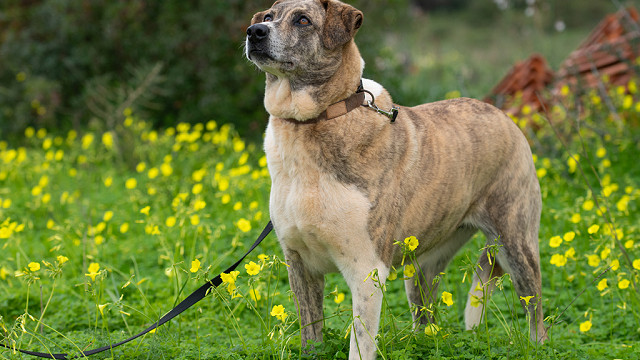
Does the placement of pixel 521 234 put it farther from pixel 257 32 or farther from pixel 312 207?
pixel 257 32

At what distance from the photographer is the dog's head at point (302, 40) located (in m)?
2.83

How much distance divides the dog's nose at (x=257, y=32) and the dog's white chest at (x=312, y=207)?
40cm

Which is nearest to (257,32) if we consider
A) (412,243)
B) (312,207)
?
(312,207)

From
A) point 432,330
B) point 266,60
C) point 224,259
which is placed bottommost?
point 224,259

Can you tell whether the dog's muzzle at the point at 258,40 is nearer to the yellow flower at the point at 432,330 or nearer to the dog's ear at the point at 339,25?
the dog's ear at the point at 339,25

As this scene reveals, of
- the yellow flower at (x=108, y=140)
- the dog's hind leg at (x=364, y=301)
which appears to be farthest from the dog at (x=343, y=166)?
the yellow flower at (x=108, y=140)

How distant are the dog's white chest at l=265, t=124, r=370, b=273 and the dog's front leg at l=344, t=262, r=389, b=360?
0.11m

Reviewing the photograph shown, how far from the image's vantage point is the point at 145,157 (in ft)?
23.2

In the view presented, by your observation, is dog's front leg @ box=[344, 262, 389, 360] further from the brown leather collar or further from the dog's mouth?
the dog's mouth

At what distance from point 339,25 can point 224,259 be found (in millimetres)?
2440

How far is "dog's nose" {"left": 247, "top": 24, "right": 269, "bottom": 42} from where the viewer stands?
2.82 meters

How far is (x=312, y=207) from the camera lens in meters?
2.74

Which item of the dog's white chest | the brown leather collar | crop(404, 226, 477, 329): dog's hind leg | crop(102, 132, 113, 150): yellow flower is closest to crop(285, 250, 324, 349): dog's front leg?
the dog's white chest

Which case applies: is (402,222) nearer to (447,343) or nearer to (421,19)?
(447,343)
